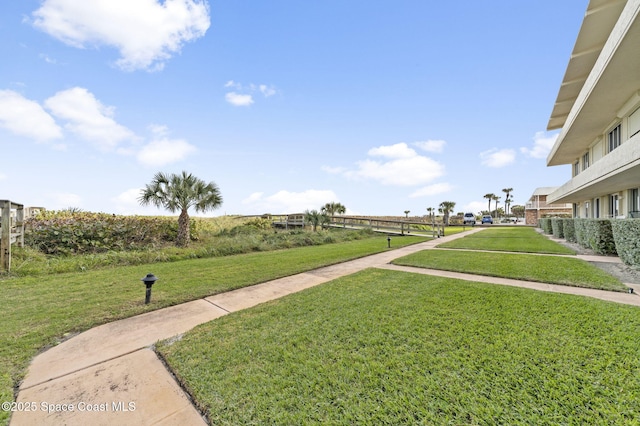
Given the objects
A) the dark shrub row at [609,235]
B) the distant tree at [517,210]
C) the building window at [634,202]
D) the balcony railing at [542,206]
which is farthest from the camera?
the distant tree at [517,210]

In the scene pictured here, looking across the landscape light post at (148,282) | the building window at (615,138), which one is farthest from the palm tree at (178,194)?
the building window at (615,138)

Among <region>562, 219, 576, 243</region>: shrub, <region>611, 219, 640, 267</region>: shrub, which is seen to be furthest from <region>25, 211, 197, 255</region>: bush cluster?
<region>562, 219, 576, 243</region>: shrub

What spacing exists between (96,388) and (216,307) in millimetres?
2022

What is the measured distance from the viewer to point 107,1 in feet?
21.6

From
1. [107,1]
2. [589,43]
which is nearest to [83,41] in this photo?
[107,1]

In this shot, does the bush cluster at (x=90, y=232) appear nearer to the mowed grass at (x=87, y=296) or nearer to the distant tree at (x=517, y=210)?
the mowed grass at (x=87, y=296)

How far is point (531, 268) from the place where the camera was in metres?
6.84

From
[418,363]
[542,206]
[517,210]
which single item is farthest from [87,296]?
[517,210]

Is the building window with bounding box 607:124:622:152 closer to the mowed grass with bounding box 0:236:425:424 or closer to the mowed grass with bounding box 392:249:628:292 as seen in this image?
the mowed grass with bounding box 392:249:628:292

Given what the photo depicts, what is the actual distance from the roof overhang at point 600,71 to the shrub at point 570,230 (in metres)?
4.77

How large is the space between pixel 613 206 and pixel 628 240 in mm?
11013

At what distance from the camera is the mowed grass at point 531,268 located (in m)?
5.44

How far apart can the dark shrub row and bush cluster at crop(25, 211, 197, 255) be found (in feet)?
53.1

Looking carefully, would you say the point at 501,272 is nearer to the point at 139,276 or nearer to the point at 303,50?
the point at 139,276
